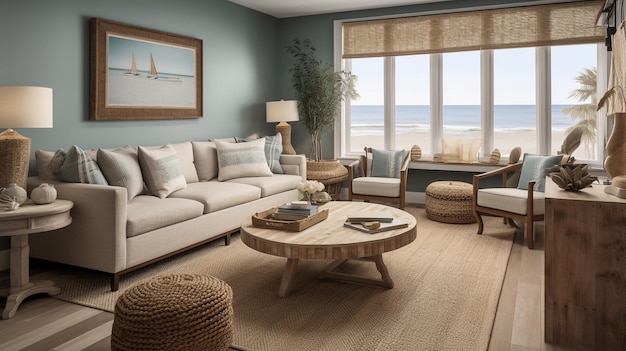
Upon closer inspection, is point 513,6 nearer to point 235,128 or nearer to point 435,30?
point 435,30

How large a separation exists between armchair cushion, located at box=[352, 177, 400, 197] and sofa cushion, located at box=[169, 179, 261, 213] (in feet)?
4.22

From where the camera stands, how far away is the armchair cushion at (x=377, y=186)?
5.20 metres

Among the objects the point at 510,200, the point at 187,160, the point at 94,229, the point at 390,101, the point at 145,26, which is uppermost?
the point at 145,26

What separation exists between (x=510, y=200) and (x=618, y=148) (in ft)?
5.77

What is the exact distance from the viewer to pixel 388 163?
5625 millimetres

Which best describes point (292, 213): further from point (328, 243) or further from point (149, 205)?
point (149, 205)

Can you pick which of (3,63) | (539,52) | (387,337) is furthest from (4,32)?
(539,52)

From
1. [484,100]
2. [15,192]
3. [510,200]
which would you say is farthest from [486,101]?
[15,192]

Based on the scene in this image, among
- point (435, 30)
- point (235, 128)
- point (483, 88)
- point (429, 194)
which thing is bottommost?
point (429, 194)

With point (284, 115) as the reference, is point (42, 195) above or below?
below

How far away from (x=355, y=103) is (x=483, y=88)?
1.59 m

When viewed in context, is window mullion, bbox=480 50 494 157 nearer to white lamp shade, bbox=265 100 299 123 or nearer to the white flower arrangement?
white lamp shade, bbox=265 100 299 123

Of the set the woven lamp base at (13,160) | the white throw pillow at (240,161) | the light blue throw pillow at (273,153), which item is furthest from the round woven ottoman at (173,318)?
the light blue throw pillow at (273,153)

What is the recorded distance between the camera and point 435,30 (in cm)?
580
